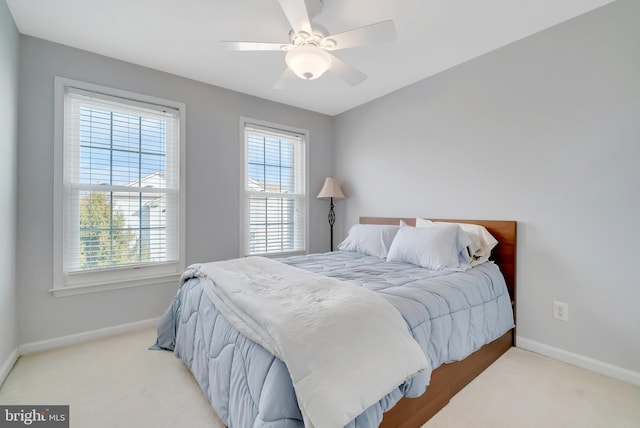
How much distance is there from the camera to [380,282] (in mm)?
1812

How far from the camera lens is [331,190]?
145 inches

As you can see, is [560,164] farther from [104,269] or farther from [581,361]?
[104,269]

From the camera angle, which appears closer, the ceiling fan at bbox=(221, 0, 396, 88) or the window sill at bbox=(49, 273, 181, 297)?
the ceiling fan at bbox=(221, 0, 396, 88)

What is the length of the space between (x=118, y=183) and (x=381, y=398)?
8.99 feet

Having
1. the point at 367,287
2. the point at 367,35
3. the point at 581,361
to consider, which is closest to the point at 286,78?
the point at 367,35

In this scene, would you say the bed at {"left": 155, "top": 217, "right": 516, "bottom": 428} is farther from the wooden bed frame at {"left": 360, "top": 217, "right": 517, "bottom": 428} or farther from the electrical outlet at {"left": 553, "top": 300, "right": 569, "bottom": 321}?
the electrical outlet at {"left": 553, "top": 300, "right": 569, "bottom": 321}

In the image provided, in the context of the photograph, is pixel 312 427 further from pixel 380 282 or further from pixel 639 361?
pixel 639 361

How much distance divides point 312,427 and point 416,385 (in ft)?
1.72

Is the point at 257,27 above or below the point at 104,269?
above

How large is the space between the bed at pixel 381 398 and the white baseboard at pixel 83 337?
634 mm

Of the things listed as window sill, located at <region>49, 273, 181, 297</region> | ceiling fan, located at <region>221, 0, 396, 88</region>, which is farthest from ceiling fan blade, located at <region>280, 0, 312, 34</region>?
window sill, located at <region>49, 273, 181, 297</region>

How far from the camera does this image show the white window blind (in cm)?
239

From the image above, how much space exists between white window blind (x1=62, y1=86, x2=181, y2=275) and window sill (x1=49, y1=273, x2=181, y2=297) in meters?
0.14

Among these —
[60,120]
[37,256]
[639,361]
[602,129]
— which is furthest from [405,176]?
[37,256]
